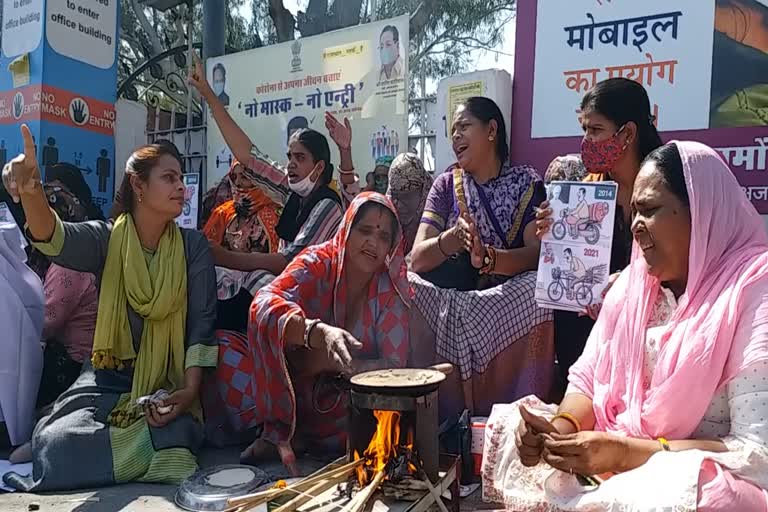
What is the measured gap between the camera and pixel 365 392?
2.20 metres

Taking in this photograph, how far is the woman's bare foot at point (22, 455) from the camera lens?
11.2ft

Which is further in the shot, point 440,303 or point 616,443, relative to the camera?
point 440,303

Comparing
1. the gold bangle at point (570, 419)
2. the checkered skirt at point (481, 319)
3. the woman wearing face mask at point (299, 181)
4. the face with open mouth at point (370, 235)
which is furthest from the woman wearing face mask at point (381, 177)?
the gold bangle at point (570, 419)

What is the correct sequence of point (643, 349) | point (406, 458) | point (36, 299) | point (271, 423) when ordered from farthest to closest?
point (36, 299) → point (271, 423) → point (406, 458) → point (643, 349)

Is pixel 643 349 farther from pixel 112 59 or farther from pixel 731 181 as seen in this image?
pixel 112 59

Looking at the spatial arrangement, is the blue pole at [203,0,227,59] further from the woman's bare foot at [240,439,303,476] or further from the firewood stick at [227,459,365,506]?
the firewood stick at [227,459,365,506]

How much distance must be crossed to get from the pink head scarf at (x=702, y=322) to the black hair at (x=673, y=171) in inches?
1.0

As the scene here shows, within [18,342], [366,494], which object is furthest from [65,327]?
[366,494]

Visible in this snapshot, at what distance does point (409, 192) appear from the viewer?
16.3ft

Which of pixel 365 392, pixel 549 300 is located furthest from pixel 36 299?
pixel 549 300

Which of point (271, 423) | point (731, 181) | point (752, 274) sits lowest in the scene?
point (271, 423)

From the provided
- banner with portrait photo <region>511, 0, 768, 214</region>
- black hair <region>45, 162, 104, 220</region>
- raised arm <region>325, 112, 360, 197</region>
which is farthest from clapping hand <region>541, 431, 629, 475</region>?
black hair <region>45, 162, 104, 220</region>

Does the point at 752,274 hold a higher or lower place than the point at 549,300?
higher

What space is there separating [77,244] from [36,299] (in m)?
0.75
